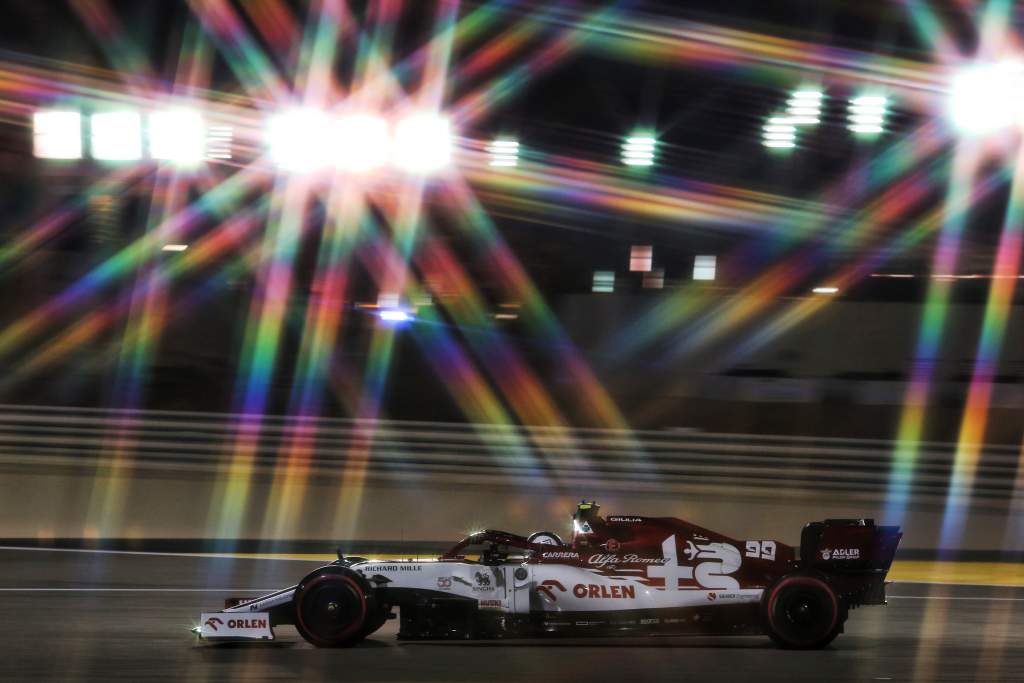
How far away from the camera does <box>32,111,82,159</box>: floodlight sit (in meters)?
26.0

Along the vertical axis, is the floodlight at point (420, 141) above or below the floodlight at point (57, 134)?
below

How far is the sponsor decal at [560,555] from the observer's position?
748 centimetres

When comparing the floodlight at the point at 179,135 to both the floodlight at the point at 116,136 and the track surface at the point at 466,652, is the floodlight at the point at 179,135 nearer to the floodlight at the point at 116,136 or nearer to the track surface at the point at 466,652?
the floodlight at the point at 116,136

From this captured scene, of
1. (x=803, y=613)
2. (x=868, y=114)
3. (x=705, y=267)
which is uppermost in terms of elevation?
(x=868, y=114)

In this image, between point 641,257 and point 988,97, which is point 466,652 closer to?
point 641,257

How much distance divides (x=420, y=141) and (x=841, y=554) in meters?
16.7

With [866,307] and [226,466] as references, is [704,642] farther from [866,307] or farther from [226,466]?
[866,307]

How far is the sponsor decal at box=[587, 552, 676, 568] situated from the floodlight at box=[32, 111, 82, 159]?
70.6ft

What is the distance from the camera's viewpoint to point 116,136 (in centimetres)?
2541

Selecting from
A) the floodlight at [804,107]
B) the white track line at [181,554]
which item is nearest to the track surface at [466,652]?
the white track line at [181,554]

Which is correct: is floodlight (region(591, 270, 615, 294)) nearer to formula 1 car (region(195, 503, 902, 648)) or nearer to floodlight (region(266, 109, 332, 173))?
floodlight (region(266, 109, 332, 173))

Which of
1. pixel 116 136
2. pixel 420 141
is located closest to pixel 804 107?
pixel 420 141

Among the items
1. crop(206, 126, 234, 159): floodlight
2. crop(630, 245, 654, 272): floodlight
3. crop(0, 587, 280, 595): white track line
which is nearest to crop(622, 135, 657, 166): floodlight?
crop(630, 245, 654, 272): floodlight

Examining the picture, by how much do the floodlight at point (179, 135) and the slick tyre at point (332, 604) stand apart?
18874 millimetres
